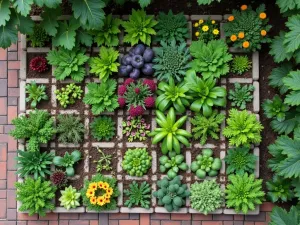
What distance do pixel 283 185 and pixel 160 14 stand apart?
1.93 m

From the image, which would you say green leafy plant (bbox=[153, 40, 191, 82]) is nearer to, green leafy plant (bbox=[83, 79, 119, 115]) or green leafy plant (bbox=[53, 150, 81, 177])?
green leafy plant (bbox=[83, 79, 119, 115])

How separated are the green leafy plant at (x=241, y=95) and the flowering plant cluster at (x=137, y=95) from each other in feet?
2.43

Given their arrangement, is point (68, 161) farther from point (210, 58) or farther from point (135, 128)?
point (210, 58)

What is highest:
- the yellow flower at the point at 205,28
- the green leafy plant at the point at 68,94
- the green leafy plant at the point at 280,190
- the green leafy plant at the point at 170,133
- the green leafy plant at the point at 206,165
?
the yellow flower at the point at 205,28

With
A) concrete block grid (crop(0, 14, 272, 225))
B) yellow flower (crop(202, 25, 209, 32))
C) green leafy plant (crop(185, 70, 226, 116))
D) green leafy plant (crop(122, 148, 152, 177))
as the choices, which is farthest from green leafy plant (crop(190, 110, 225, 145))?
concrete block grid (crop(0, 14, 272, 225))

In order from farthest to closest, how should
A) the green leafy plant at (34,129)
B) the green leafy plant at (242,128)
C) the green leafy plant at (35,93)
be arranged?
the green leafy plant at (35,93), the green leafy plant at (34,129), the green leafy plant at (242,128)

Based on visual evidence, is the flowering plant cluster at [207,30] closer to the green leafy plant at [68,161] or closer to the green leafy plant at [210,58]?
the green leafy plant at [210,58]

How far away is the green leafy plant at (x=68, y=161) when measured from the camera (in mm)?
4230

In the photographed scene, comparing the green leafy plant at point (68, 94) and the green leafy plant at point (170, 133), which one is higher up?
the green leafy plant at point (68, 94)

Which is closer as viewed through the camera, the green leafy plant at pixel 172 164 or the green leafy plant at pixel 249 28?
the green leafy plant at pixel 249 28

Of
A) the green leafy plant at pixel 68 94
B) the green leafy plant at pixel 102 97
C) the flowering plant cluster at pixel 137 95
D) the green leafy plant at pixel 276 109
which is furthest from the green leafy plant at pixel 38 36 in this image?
the green leafy plant at pixel 276 109

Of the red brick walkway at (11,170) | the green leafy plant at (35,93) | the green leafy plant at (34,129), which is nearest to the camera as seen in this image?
the green leafy plant at (34,129)

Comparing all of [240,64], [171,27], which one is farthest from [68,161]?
[240,64]

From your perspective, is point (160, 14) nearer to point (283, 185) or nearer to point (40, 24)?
point (40, 24)
